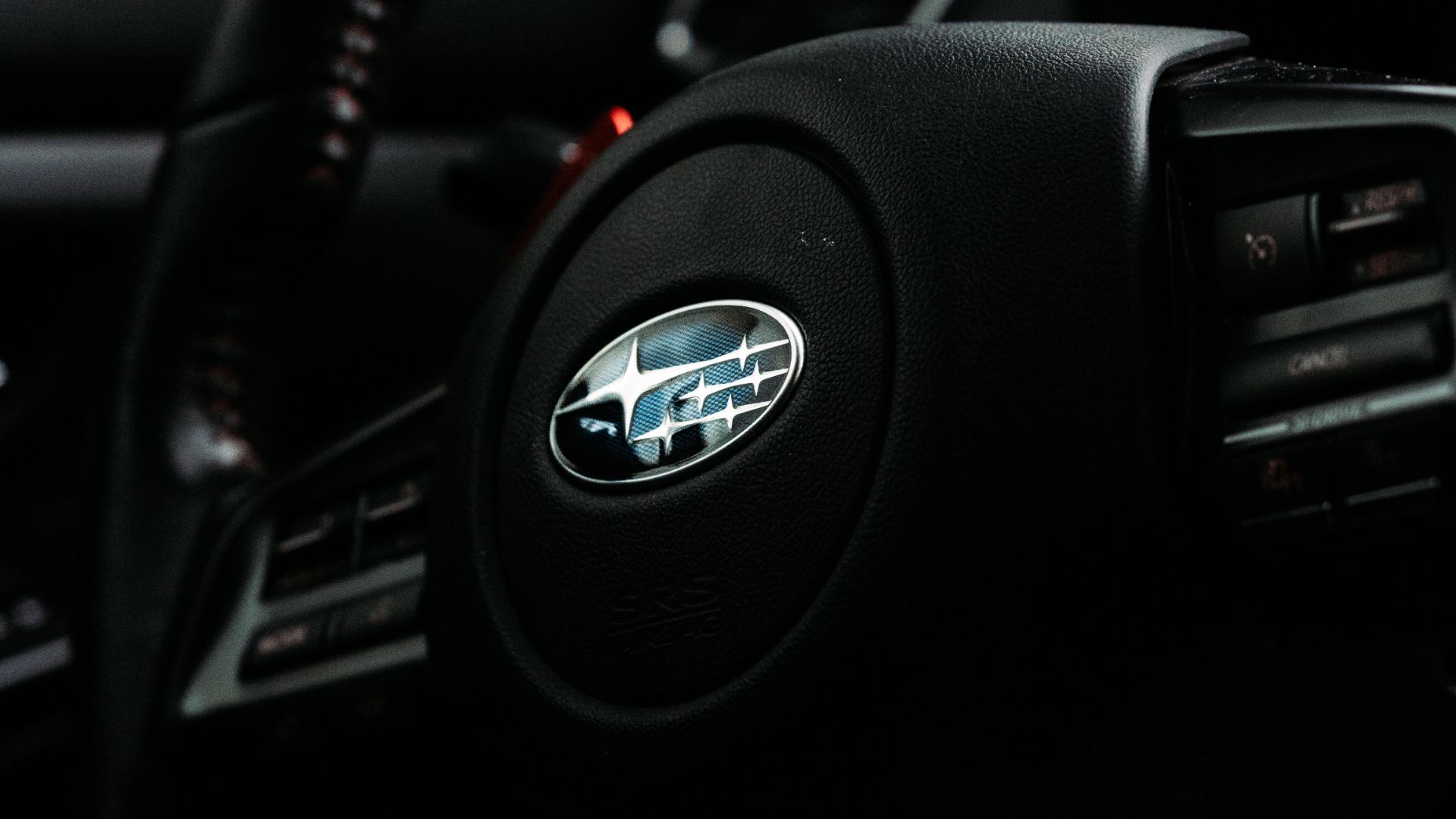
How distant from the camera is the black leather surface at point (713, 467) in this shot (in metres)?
0.55

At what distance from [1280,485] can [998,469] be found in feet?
0.33

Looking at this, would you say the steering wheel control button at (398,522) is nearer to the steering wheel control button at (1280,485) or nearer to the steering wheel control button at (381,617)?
the steering wheel control button at (381,617)

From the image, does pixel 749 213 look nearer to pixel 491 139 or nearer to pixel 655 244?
pixel 655 244

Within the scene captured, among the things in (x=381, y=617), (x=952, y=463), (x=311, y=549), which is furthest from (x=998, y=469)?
(x=311, y=549)

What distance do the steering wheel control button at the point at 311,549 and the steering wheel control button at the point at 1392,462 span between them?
61 centimetres

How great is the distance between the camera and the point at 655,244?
2.12 feet

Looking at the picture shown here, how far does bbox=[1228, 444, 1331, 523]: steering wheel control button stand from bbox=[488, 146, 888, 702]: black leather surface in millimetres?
137

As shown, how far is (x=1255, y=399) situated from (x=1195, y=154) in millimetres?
103

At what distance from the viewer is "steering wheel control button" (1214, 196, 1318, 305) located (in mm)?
493

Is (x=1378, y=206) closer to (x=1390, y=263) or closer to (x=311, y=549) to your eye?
(x=1390, y=263)

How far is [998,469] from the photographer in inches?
20.4

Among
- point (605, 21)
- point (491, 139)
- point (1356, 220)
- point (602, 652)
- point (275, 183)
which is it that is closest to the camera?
point (1356, 220)

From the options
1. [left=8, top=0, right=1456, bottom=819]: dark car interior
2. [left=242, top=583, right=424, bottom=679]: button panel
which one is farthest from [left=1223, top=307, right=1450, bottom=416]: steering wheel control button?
[left=242, top=583, right=424, bottom=679]: button panel

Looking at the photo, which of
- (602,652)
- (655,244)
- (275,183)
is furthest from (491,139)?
(602,652)
